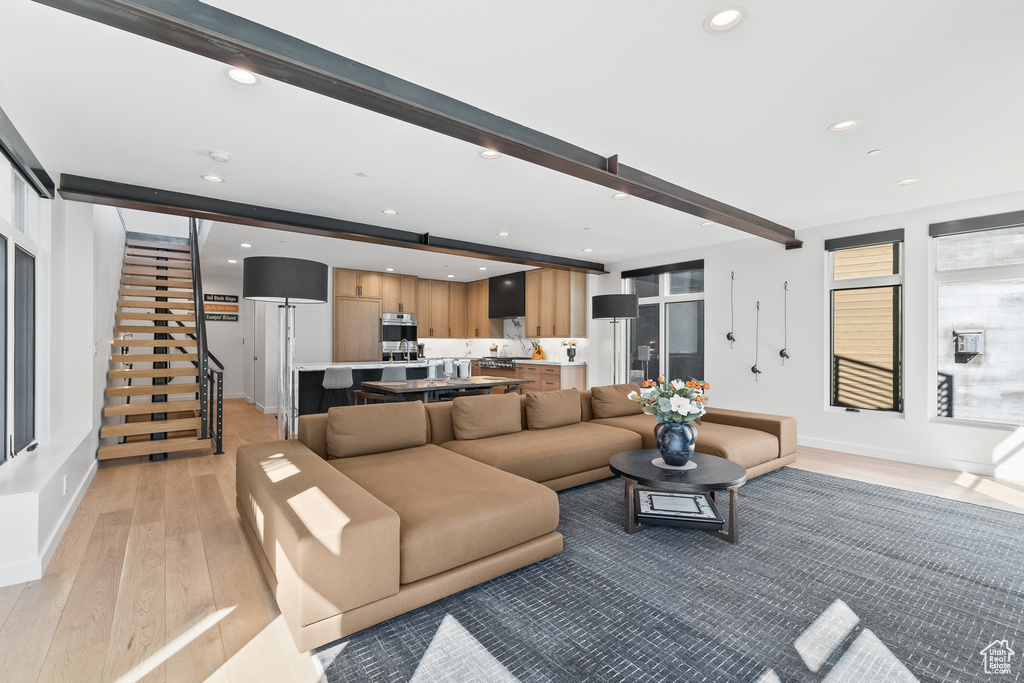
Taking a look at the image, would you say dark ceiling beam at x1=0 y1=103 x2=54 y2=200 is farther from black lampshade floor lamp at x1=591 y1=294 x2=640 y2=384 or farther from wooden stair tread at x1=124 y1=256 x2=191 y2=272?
black lampshade floor lamp at x1=591 y1=294 x2=640 y2=384

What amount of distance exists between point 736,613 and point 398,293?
7.68m

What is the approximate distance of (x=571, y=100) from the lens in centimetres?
254

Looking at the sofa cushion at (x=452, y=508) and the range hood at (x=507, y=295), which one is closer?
the sofa cushion at (x=452, y=508)

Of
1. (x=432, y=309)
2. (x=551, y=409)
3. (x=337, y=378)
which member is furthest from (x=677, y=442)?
(x=432, y=309)

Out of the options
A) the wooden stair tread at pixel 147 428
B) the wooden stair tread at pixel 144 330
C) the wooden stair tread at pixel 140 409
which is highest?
the wooden stair tread at pixel 144 330

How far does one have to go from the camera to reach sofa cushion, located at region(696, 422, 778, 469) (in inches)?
147

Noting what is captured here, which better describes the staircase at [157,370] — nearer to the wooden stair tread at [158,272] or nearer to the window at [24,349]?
the wooden stair tread at [158,272]

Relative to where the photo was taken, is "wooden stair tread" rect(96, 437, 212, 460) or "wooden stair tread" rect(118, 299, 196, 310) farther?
"wooden stair tread" rect(118, 299, 196, 310)

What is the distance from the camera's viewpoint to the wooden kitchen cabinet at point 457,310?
9.79 metres

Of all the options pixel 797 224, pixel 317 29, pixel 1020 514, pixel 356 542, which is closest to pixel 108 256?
pixel 317 29

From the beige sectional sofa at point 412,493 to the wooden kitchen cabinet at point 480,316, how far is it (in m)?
5.27

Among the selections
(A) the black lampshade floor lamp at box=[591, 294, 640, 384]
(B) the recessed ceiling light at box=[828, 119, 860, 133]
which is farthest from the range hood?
(B) the recessed ceiling light at box=[828, 119, 860, 133]

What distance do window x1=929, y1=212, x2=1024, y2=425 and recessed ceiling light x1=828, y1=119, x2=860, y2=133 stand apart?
268 cm

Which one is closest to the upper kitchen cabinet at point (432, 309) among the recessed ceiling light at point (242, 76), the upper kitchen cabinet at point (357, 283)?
the upper kitchen cabinet at point (357, 283)
